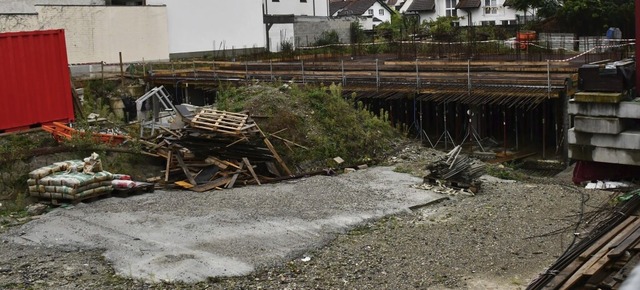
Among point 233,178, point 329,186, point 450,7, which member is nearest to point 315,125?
point 233,178

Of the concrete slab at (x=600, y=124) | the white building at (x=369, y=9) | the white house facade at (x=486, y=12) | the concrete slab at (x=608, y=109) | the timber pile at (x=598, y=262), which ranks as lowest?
the timber pile at (x=598, y=262)

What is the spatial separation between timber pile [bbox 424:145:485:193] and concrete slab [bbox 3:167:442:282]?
57 centimetres

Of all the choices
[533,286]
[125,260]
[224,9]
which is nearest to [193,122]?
[125,260]

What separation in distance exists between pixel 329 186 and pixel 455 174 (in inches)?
99.4

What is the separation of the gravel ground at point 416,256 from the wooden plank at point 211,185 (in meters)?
3.82

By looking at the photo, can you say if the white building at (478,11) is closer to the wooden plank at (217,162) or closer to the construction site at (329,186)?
the construction site at (329,186)

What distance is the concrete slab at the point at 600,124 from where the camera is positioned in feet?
54.1

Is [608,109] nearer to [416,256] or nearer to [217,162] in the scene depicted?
[416,256]

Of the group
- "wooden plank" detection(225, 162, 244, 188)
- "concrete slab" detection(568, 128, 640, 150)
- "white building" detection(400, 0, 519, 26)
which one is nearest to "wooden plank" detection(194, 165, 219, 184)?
"wooden plank" detection(225, 162, 244, 188)

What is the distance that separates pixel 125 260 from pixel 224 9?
34.6 metres

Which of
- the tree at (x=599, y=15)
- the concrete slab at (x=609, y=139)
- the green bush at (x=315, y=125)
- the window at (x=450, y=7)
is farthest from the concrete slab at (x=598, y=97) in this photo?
the window at (x=450, y=7)

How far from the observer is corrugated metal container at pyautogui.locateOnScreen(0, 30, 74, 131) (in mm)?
16953

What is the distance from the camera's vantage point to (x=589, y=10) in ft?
131

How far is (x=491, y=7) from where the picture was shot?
61.7 metres
